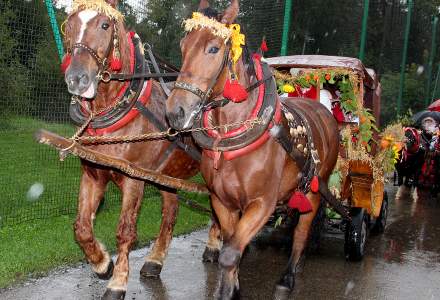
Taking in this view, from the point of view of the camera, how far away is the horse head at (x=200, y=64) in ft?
11.6

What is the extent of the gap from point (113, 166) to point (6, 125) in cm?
672

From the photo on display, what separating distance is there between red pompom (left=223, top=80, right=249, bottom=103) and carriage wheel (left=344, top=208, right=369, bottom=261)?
9.86 ft

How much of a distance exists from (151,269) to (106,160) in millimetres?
1625

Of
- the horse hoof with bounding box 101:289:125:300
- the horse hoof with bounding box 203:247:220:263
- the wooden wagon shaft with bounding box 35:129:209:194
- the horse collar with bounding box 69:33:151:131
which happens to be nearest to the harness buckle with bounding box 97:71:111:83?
the horse collar with bounding box 69:33:151:131

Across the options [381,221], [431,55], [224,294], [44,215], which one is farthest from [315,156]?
[431,55]

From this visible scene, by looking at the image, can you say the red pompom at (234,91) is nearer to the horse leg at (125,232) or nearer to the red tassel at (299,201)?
the horse leg at (125,232)

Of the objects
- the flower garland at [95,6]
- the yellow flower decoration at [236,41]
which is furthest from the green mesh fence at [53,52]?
the flower garland at [95,6]

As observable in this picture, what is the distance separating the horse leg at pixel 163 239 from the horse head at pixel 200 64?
6.95 ft

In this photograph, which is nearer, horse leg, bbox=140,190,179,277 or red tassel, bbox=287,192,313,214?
red tassel, bbox=287,192,313,214

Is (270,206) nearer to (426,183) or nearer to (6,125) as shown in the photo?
(6,125)

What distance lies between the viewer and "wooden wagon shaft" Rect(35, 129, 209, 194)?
381cm

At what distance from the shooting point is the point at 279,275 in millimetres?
5832

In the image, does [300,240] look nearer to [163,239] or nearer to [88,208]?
[163,239]

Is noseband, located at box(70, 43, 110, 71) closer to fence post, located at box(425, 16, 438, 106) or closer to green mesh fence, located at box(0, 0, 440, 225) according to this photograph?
green mesh fence, located at box(0, 0, 440, 225)
